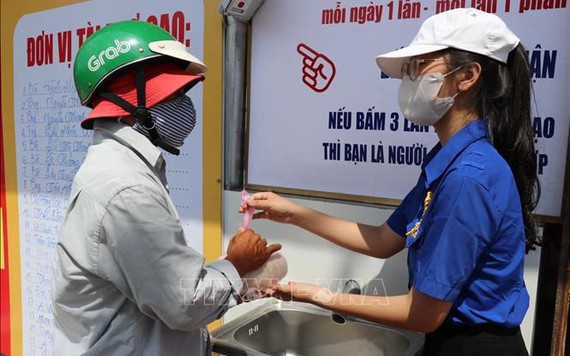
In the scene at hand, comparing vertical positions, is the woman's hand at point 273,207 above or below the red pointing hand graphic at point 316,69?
below

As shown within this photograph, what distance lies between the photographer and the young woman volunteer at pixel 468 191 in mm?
1141

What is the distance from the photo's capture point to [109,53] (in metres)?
1.27

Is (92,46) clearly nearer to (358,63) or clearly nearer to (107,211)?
(107,211)

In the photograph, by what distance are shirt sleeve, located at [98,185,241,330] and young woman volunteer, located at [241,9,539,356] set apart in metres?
0.43

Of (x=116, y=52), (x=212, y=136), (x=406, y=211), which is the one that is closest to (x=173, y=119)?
(x=116, y=52)

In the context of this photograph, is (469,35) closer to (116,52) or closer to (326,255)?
(116,52)

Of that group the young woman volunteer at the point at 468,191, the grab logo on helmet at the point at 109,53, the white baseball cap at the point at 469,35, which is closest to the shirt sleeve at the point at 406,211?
the young woman volunteer at the point at 468,191

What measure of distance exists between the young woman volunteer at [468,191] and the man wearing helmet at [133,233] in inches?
16.6

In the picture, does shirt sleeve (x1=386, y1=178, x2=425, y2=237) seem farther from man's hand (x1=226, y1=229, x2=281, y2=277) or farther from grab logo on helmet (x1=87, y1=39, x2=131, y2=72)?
grab logo on helmet (x1=87, y1=39, x2=131, y2=72)

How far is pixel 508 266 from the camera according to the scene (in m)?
1.21

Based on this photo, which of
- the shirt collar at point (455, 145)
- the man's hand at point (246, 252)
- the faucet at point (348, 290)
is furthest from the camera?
the faucet at point (348, 290)

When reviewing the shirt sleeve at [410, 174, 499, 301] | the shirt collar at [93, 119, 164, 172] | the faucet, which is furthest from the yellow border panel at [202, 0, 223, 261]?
the shirt sleeve at [410, 174, 499, 301]

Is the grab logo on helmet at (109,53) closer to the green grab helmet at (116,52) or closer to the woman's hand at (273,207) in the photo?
the green grab helmet at (116,52)

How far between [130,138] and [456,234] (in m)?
0.85
